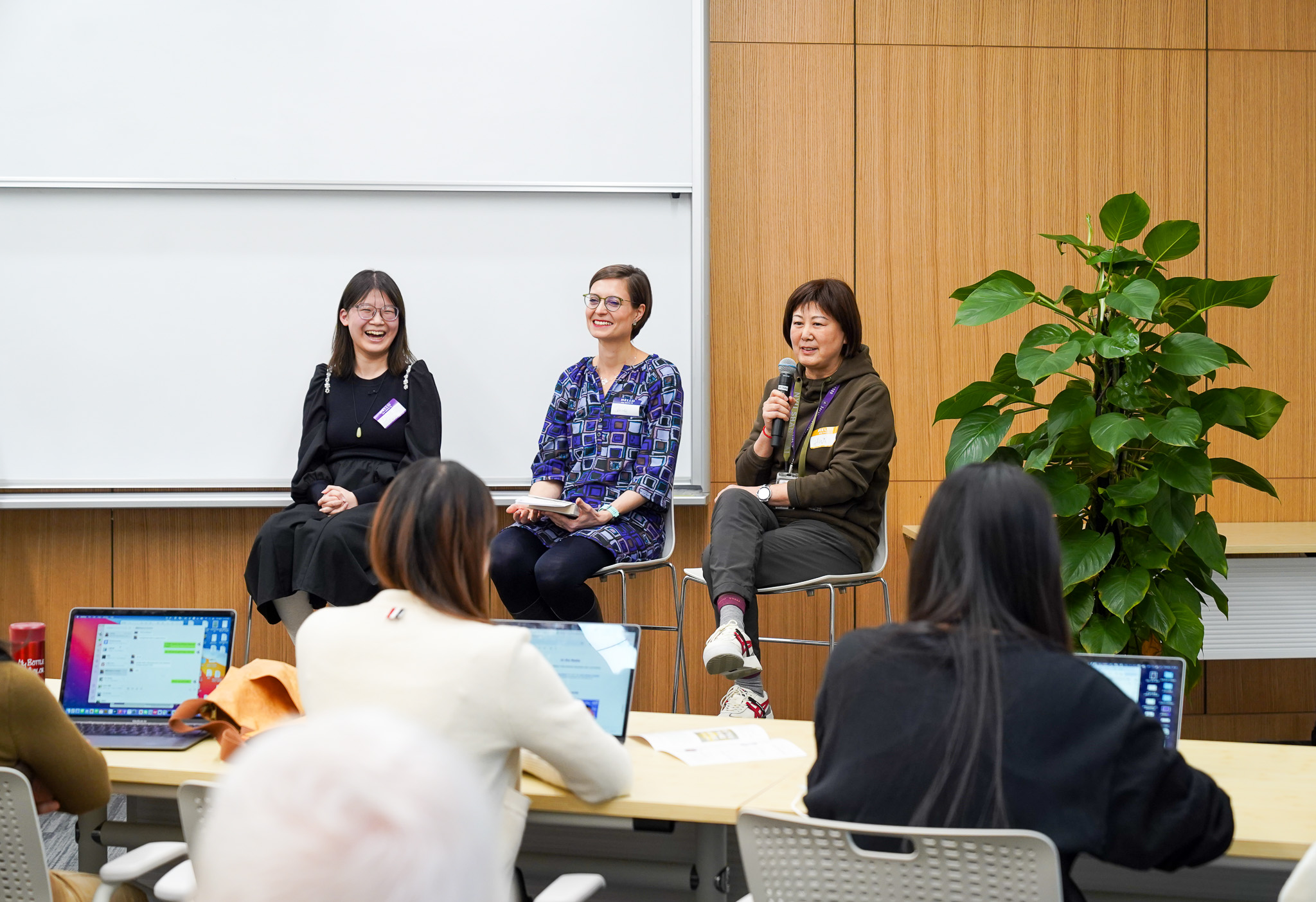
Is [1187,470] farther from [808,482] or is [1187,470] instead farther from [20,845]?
[20,845]

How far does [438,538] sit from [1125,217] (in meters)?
2.36

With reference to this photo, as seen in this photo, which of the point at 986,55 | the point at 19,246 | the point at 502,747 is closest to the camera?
the point at 502,747

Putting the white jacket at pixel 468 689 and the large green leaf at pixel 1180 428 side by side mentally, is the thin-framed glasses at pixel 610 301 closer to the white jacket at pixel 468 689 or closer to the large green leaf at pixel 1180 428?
the large green leaf at pixel 1180 428

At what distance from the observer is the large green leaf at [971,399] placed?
3.14 meters

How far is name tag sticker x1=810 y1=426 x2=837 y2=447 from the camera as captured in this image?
11.4 ft

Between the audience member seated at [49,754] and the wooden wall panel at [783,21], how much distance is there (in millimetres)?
3513

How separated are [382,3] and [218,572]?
90.0 inches

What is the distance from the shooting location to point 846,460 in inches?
132

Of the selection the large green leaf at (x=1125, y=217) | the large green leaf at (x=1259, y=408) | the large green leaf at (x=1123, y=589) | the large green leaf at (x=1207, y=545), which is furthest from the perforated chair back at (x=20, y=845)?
the large green leaf at (x=1259, y=408)

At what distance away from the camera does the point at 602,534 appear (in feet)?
11.4

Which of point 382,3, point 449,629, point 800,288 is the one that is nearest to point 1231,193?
point 800,288

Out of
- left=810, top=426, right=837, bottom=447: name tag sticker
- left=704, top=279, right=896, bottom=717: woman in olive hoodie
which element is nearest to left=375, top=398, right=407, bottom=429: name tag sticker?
left=704, top=279, right=896, bottom=717: woman in olive hoodie

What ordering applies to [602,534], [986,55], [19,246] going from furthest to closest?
[986,55]
[19,246]
[602,534]

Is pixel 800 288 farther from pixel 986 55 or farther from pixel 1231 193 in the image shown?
pixel 1231 193
